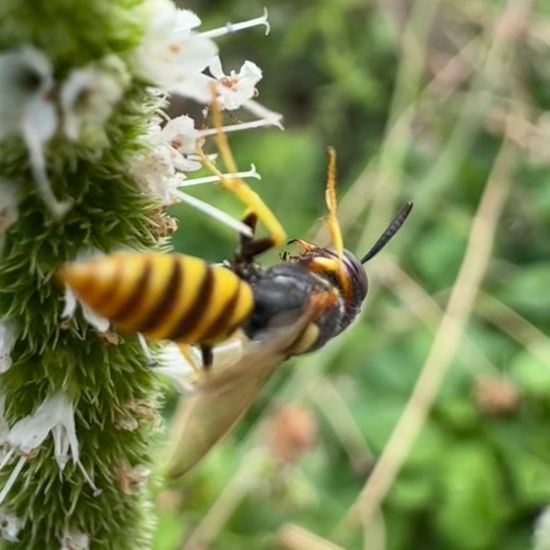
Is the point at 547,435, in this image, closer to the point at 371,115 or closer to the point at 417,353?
the point at 417,353

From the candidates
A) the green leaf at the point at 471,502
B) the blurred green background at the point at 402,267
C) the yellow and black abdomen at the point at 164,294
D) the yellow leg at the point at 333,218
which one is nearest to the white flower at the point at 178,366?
the yellow and black abdomen at the point at 164,294

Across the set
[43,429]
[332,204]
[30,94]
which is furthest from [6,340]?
[332,204]

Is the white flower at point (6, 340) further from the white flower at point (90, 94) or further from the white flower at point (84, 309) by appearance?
the white flower at point (90, 94)

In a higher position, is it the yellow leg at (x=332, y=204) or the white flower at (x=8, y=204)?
the white flower at (x=8, y=204)

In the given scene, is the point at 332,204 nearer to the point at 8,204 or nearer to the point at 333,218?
the point at 333,218

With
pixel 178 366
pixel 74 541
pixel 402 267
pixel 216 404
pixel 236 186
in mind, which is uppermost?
pixel 236 186

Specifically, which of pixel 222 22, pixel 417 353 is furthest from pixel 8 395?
pixel 222 22
